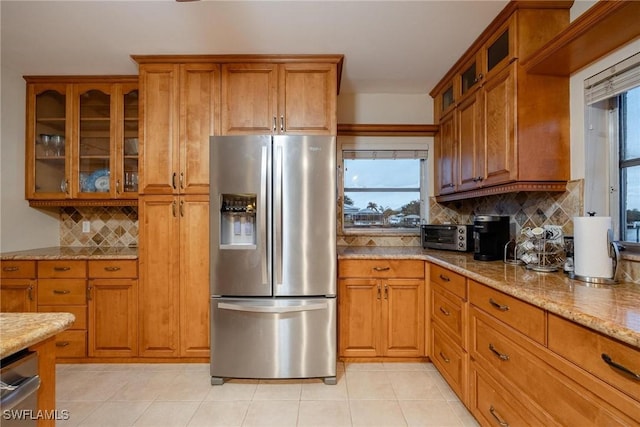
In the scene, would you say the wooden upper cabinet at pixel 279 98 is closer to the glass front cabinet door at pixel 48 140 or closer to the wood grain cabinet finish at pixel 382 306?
the wood grain cabinet finish at pixel 382 306

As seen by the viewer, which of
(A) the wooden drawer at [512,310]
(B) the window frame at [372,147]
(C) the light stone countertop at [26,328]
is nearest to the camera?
(C) the light stone countertop at [26,328]

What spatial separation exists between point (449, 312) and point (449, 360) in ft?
1.07

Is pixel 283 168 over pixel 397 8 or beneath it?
beneath

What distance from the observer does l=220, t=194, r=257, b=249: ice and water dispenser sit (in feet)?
7.06

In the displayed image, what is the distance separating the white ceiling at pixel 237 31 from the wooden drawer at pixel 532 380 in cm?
187

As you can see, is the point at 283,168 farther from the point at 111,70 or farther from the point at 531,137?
the point at 111,70

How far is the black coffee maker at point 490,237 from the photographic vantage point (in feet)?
6.79

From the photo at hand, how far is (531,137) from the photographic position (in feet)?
5.95

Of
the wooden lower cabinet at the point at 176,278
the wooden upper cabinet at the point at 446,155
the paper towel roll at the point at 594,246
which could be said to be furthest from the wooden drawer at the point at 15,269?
the paper towel roll at the point at 594,246

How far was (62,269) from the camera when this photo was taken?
95.0 inches

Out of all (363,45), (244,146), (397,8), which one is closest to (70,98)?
(244,146)

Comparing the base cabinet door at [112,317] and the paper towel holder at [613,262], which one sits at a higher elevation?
the paper towel holder at [613,262]

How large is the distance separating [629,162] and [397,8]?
1571 millimetres

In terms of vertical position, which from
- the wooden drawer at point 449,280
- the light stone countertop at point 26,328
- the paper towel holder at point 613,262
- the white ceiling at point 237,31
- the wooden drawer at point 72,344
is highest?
the white ceiling at point 237,31
